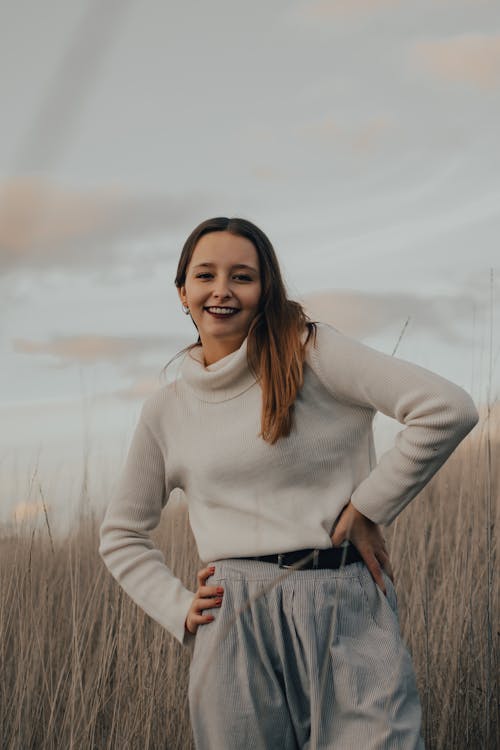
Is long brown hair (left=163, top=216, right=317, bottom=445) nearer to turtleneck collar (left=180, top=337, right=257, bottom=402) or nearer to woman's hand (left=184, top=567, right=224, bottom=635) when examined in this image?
turtleneck collar (left=180, top=337, right=257, bottom=402)

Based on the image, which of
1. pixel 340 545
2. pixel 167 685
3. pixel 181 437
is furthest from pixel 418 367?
pixel 167 685

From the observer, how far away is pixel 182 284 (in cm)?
183

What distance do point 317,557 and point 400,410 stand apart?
285mm

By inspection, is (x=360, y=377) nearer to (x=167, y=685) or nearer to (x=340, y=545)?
(x=340, y=545)

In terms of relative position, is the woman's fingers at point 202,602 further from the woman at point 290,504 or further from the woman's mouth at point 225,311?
the woman's mouth at point 225,311

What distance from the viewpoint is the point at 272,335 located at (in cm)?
163

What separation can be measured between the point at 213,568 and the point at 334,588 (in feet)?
0.77

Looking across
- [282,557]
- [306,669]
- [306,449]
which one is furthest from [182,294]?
[306,669]

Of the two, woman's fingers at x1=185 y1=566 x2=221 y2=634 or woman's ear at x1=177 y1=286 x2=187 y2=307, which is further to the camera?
woman's ear at x1=177 y1=286 x2=187 y2=307

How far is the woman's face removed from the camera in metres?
1.67

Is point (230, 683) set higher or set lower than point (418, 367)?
lower

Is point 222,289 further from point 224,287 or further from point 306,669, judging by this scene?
point 306,669

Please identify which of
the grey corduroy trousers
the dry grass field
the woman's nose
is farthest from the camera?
the dry grass field

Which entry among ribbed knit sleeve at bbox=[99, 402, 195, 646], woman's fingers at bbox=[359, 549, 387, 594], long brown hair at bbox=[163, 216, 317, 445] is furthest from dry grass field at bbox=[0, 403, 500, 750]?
long brown hair at bbox=[163, 216, 317, 445]
